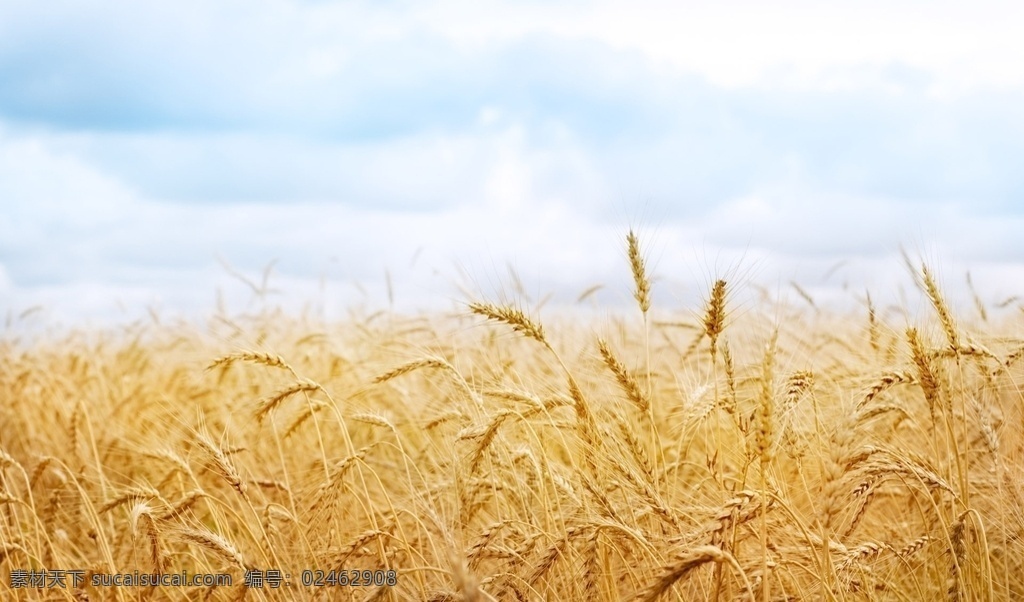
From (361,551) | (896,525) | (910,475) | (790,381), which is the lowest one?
(896,525)

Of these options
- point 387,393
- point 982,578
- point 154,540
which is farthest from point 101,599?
point 982,578

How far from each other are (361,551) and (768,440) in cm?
138

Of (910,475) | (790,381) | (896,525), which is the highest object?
(790,381)

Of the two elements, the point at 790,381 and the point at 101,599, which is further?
the point at 101,599

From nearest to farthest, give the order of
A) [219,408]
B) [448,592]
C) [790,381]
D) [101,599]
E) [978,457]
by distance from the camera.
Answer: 1. [448,592]
2. [790,381]
3. [101,599]
4. [978,457]
5. [219,408]

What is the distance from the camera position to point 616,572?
8.43ft

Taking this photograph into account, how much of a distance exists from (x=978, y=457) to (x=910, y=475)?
153cm

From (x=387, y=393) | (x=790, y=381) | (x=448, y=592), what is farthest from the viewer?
(x=387, y=393)

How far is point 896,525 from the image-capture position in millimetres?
3107

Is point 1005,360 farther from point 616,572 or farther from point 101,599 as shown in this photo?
point 101,599

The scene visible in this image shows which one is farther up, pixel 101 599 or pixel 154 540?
pixel 154 540

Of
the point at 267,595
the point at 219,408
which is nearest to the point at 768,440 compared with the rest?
the point at 267,595

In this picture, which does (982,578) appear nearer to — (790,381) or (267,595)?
(790,381)

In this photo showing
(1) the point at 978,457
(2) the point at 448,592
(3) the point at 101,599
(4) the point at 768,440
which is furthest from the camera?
(1) the point at 978,457
